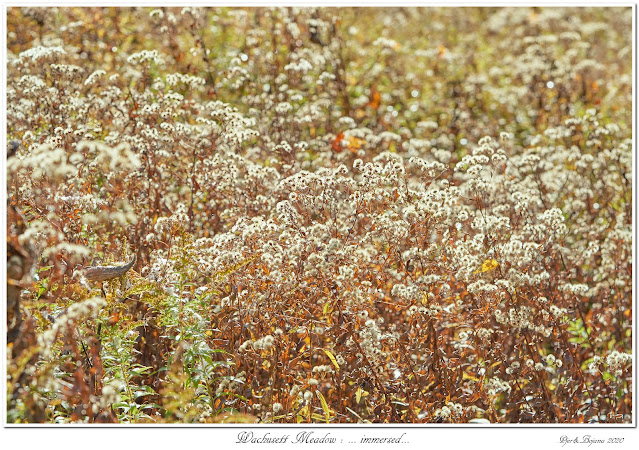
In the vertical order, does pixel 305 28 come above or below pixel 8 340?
above

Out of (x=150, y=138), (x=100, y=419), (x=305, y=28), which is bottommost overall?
(x=100, y=419)

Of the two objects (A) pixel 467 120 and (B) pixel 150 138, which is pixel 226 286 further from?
(A) pixel 467 120

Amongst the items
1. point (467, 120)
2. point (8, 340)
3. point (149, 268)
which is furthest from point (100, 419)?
point (467, 120)

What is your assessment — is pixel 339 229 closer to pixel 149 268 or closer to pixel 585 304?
pixel 149 268

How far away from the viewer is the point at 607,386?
4449 millimetres

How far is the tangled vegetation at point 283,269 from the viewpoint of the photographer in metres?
3.63

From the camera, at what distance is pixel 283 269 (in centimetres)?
395

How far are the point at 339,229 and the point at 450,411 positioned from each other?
1.37 m

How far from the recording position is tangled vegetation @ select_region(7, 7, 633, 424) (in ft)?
11.9

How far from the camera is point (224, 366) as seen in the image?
4.04 meters

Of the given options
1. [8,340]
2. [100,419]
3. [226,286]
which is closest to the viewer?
[8,340]

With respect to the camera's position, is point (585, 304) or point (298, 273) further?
point (585, 304)

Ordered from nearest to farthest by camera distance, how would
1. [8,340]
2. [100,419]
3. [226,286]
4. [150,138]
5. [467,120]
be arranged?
[8,340] → [100,419] → [226,286] → [150,138] → [467,120]

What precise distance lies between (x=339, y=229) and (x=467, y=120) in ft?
14.6
